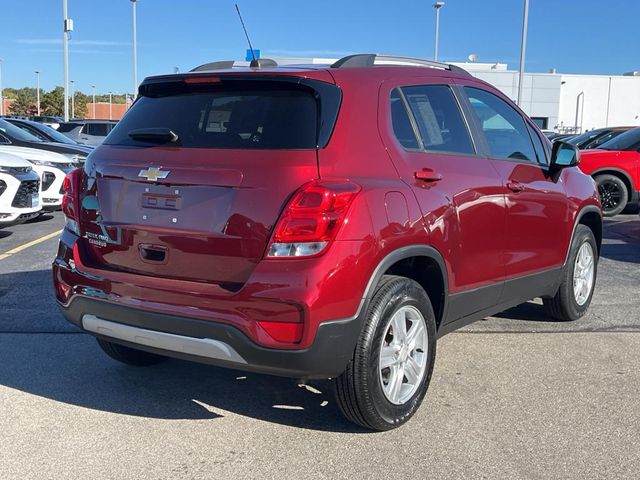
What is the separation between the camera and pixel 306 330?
3059 mm

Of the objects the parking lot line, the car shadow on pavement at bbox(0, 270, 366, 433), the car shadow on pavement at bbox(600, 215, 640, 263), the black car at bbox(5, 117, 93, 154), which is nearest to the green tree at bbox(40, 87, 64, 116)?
the black car at bbox(5, 117, 93, 154)

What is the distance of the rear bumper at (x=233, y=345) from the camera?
311 centimetres

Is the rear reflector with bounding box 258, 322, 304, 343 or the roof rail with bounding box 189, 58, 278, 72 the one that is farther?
the roof rail with bounding box 189, 58, 278, 72

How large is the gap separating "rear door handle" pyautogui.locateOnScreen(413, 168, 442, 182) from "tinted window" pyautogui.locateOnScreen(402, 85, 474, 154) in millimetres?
163

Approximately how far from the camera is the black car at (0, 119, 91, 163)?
12.6m

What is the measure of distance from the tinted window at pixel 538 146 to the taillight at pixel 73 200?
3139 mm

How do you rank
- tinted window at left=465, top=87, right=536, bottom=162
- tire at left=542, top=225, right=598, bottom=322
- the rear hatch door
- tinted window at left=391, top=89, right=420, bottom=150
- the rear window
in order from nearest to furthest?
the rear hatch door, tinted window at left=391, top=89, right=420, bottom=150, tinted window at left=465, top=87, right=536, bottom=162, tire at left=542, top=225, right=598, bottom=322, the rear window

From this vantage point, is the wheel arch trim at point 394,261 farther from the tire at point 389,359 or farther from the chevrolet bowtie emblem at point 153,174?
the chevrolet bowtie emblem at point 153,174

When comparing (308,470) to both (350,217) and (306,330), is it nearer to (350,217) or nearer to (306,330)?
(306,330)

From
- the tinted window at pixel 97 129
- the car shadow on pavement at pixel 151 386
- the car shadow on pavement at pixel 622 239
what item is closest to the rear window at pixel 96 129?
the tinted window at pixel 97 129

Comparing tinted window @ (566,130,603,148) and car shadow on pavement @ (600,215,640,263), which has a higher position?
tinted window @ (566,130,603,148)

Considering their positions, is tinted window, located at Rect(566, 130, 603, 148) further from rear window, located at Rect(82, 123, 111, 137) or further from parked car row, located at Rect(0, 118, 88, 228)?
rear window, located at Rect(82, 123, 111, 137)

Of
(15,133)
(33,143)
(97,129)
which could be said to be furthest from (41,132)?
(97,129)

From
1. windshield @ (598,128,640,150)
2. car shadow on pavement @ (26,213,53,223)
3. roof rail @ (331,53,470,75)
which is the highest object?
roof rail @ (331,53,470,75)
